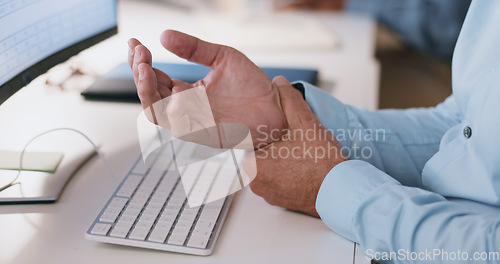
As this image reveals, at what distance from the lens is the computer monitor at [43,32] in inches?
23.2

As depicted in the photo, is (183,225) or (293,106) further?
(293,106)

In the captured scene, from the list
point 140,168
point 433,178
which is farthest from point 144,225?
point 433,178

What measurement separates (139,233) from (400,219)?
0.92ft

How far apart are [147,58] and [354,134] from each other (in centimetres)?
32

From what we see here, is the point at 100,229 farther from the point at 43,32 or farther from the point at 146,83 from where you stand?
the point at 43,32

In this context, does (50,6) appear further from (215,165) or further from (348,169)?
(348,169)

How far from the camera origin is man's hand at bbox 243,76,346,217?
0.55 metres

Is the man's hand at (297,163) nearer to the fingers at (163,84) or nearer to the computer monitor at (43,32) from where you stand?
the fingers at (163,84)

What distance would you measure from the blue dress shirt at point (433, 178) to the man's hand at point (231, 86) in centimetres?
7

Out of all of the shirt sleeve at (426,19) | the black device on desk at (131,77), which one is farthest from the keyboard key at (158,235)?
the shirt sleeve at (426,19)

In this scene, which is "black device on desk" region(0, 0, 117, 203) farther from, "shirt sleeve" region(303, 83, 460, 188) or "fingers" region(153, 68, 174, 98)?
"shirt sleeve" region(303, 83, 460, 188)

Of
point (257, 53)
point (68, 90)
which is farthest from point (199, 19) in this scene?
point (68, 90)

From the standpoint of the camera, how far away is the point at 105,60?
42.7 inches

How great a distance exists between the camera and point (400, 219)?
0.48 metres
